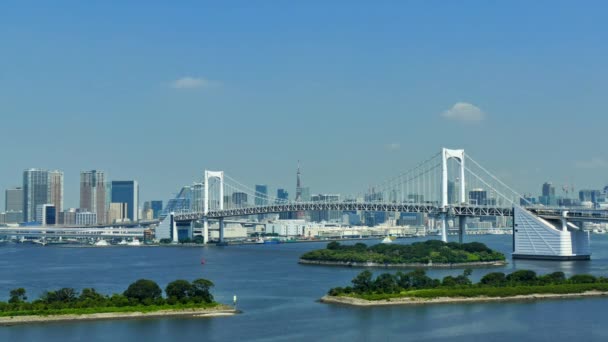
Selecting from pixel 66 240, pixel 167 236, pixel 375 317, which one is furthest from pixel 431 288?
pixel 66 240

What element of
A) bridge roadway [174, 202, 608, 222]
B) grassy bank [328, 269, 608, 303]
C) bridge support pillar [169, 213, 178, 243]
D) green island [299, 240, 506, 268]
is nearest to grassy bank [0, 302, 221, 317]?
grassy bank [328, 269, 608, 303]

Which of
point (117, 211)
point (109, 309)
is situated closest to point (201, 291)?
point (109, 309)

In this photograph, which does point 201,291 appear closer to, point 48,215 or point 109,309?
point 109,309

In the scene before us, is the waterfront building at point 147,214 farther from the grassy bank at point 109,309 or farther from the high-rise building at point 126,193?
the grassy bank at point 109,309

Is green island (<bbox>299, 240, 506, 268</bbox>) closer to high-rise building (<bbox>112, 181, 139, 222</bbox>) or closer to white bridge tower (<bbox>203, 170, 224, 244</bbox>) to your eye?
white bridge tower (<bbox>203, 170, 224, 244</bbox>)

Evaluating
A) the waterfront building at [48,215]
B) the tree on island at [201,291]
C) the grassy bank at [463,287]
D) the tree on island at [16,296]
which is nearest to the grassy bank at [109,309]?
the tree on island at [201,291]

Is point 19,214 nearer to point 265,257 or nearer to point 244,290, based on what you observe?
point 265,257
